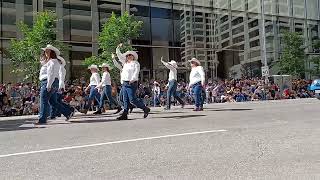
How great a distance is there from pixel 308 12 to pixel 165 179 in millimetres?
39930

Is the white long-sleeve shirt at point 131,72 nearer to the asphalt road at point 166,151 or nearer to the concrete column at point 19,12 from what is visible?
the asphalt road at point 166,151

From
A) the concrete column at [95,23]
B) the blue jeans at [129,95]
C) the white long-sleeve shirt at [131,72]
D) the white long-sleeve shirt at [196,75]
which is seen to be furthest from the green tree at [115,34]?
the blue jeans at [129,95]

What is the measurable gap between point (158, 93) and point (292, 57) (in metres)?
15.8

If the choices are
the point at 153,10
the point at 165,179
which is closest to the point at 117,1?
the point at 153,10

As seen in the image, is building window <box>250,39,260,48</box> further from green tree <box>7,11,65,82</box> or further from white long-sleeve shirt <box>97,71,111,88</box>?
white long-sleeve shirt <box>97,71,111,88</box>

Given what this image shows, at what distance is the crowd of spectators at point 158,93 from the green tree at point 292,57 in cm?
253

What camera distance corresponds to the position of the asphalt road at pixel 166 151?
5625mm

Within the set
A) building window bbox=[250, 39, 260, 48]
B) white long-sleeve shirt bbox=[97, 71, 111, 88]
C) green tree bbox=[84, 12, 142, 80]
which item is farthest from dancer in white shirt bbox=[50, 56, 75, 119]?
building window bbox=[250, 39, 260, 48]

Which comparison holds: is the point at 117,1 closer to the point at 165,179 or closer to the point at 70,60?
the point at 70,60

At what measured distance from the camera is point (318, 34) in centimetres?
4244

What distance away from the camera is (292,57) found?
119ft

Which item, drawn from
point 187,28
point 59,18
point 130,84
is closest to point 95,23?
point 59,18

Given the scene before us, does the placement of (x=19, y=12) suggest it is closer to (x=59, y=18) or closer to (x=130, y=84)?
(x=59, y=18)

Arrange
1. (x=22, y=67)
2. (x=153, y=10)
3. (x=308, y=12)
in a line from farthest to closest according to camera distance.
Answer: (x=308, y=12) → (x=153, y=10) → (x=22, y=67)
